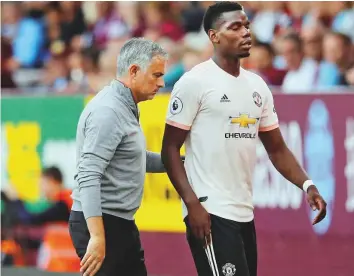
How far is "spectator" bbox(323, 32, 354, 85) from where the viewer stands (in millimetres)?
10547

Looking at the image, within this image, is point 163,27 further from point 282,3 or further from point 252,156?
point 252,156

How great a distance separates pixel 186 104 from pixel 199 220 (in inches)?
26.5

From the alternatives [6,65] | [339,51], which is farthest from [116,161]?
[6,65]

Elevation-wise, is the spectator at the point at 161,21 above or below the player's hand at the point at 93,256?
above

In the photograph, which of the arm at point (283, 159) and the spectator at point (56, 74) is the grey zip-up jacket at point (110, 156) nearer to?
the arm at point (283, 159)

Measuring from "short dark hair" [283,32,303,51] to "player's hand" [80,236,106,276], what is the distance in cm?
607

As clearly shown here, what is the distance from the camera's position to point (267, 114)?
6375 mm

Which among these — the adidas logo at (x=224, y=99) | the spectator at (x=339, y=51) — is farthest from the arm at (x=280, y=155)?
the spectator at (x=339, y=51)

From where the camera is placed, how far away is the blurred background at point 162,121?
30.5 feet

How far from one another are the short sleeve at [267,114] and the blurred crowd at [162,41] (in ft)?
9.96

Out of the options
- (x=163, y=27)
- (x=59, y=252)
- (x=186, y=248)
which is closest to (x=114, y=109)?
(x=186, y=248)

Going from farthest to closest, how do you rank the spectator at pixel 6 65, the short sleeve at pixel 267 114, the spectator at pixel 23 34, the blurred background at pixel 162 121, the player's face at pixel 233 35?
the spectator at pixel 23 34 < the spectator at pixel 6 65 < the blurred background at pixel 162 121 < the short sleeve at pixel 267 114 < the player's face at pixel 233 35

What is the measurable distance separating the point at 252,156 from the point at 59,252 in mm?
4950

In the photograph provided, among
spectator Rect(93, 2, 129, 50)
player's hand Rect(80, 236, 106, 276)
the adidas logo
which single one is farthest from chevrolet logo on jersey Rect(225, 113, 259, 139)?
spectator Rect(93, 2, 129, 50)
